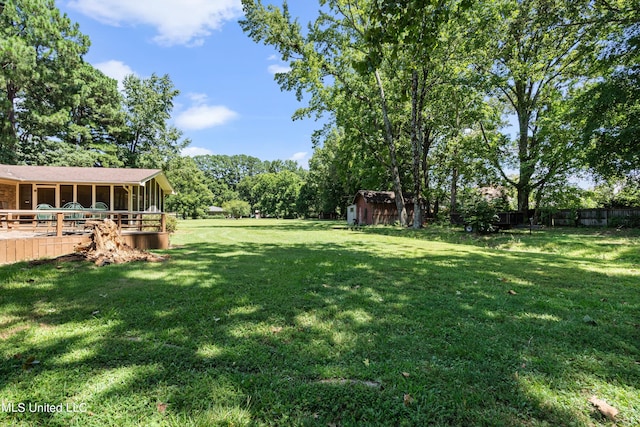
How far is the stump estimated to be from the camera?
22.7 feet

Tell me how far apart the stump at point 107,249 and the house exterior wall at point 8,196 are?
1376 centimetres

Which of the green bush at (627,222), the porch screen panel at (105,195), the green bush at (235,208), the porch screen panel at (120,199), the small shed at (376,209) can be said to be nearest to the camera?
the green bush at (627,222)

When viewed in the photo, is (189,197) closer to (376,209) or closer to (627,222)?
(376,209)

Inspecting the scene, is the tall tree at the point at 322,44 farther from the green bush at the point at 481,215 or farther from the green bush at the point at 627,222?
the green bush at the point at 627,222

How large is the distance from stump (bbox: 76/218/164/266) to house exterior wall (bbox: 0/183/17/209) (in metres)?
13.8

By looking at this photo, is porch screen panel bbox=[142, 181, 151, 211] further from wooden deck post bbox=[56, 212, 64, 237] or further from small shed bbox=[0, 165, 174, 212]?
wooden deck post bbox=[56, 212, 64, 237]

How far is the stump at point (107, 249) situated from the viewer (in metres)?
6.92

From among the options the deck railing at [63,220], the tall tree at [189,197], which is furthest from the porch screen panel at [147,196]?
the tall tree at [189,197]

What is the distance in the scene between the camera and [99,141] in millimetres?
30078

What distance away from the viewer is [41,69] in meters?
23.3

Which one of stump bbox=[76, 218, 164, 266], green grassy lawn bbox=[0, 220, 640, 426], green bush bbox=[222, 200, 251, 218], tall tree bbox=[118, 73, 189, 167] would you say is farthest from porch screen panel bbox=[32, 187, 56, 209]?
green bush bbox=[222, 200, 251, 218]

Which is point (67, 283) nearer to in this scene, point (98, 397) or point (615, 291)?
point (98, 397)

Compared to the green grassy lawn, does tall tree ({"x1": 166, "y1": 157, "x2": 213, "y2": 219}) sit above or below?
above

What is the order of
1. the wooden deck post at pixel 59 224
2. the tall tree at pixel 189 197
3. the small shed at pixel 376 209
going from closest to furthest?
the wooden deck post at pixel 59 224
the small shed at pixel 376 209
the tall tree at pixel 189 197
